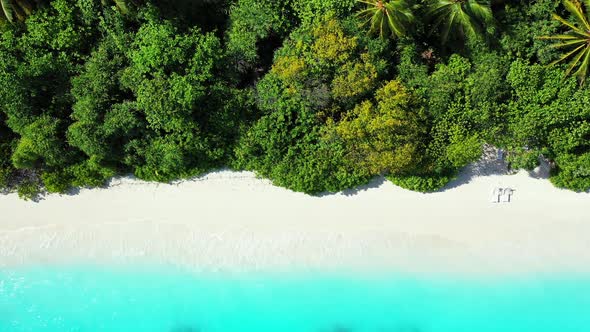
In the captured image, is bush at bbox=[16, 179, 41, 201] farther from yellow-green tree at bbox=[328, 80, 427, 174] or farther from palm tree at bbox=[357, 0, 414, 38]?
palm tree at bbox=[357, 0, 414, 38]

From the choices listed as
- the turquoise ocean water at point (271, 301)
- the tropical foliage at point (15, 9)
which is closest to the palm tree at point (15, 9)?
the tropical foliage at point (15, 9)

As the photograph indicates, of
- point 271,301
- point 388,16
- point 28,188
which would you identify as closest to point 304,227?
point 271,301

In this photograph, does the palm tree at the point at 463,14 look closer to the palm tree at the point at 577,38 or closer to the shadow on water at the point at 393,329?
the palm tree at the point at 577,38

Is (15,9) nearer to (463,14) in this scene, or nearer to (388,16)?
(388,16)

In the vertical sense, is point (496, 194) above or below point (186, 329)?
above

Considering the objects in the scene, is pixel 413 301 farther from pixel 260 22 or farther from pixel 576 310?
pixel 260 22

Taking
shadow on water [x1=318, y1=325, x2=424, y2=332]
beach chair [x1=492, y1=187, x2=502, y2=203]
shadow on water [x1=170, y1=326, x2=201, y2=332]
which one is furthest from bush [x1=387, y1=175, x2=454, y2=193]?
shadow on water [x1=170, y1=326, x2=201, y2=332]

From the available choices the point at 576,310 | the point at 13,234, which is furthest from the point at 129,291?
the point at 576,310
